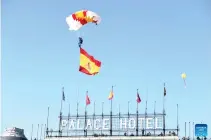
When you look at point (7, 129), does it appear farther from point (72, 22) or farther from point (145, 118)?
point (72, 22)

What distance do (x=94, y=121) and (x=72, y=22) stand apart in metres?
62.6

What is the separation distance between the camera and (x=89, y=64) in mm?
53750

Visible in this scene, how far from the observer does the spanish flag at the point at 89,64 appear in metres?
53.3

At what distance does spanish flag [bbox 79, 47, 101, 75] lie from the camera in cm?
5334

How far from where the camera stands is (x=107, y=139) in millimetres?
109938

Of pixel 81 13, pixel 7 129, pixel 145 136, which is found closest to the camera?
pixel 81 13

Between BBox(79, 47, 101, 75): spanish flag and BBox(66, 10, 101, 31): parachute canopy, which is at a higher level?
BBox(66, 10, 101, 31): parachute canopy

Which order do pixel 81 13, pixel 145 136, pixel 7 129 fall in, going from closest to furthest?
pixel 81 13 → pixel 145 136 → pixel 7 129

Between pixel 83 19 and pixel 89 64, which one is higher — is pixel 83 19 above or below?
above

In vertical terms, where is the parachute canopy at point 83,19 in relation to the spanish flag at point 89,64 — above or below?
above

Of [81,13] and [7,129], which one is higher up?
[81,13]

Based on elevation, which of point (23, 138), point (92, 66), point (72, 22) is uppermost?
point (72, 22)

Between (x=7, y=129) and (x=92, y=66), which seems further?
(x=7, y=129)

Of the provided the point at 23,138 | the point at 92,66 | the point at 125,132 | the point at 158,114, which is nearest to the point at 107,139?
the point at 125,132
